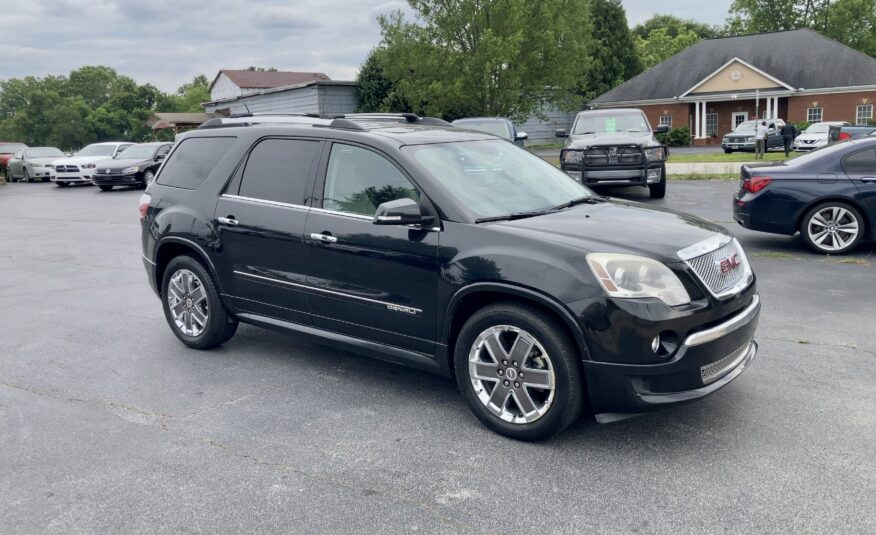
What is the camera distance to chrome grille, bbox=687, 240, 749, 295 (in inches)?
162

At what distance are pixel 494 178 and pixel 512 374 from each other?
1.50 meters

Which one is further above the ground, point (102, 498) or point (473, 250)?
point (473, 250)

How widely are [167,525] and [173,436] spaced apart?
1078 millimetres

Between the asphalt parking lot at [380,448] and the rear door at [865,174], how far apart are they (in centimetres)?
284

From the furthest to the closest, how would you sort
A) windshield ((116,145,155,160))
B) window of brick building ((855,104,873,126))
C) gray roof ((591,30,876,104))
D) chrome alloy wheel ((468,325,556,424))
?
1. gray roof ((591,30,876,104))
2. window of brick building ((855,104,873,126))
3. windshield ((116,145,155,160))
4. chrome alloy wheel ((468,325,556,424))

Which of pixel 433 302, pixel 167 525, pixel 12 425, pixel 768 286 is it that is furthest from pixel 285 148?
pixel 768 286

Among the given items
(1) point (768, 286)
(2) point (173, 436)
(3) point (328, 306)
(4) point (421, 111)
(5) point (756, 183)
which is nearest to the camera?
(2) point (173, 436)

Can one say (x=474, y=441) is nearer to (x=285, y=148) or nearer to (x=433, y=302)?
(x=433, y=302)

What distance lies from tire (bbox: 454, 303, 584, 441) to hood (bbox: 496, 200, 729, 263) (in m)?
0.46

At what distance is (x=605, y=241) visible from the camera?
412cm

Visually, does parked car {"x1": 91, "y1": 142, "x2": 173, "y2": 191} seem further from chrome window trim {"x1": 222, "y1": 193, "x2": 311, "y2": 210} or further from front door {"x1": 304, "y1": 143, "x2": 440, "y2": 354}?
front door {"x1": 304, "y1": 143, "x2": 440, "y2": 354}

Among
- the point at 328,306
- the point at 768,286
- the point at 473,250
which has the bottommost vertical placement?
the point at 768,286

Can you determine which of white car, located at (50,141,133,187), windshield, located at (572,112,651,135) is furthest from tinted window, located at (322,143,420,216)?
white car, located at (50,141,133,187)

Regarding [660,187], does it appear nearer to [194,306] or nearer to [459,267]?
[194,306]
